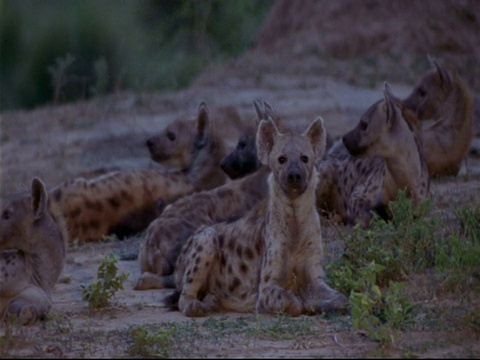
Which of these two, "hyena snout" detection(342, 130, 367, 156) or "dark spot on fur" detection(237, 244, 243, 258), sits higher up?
"hyena snout" detection(342, 130, 367, 156)

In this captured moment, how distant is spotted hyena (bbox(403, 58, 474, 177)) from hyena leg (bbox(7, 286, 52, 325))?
449cm

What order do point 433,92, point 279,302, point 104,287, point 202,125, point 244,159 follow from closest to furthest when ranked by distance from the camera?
point 279,302, point 104,287, point 244,159, point 202,125, point 433,92

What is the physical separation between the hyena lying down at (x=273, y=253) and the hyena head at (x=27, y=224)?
765 mm

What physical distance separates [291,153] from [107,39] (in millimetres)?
14403

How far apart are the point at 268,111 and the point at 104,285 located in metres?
1.59

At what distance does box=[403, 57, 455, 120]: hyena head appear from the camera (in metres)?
10.6

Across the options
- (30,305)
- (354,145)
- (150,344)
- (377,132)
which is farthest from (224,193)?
(150,344)

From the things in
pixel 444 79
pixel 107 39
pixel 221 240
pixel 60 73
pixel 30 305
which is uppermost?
pixel 107 39

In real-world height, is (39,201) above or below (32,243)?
above

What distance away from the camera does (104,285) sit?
696cm

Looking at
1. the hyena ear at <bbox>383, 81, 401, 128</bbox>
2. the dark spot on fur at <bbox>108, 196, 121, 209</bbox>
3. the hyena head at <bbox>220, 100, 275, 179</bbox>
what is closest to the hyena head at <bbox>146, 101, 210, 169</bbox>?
the dark spot on fur at <bbox>108, 196, 121, 209</bbox>

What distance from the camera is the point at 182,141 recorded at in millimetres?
10281

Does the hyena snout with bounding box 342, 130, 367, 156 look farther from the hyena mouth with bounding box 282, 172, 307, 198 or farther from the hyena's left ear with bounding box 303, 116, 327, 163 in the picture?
the hyena mouth with bounding box 282, 172, 307, 198

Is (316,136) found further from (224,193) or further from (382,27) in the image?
(382,27)
